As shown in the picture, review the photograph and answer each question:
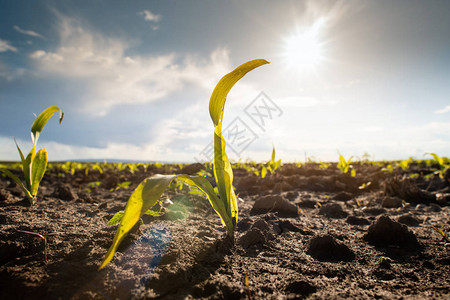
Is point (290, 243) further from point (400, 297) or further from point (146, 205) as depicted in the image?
point (146, 205)

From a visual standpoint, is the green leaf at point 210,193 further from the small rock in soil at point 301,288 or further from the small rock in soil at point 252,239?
the small rock in soil at point 301,288

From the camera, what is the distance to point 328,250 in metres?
1.35

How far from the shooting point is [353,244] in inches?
60.4

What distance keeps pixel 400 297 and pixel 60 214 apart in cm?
215

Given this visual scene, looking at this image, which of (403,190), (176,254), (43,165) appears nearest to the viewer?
(176,254)

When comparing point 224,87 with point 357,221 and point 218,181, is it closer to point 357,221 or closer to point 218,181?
point 218,181

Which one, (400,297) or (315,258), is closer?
(400,297)

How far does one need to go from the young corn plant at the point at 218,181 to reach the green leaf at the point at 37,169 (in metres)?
1.71

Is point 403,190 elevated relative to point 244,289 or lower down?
elevated

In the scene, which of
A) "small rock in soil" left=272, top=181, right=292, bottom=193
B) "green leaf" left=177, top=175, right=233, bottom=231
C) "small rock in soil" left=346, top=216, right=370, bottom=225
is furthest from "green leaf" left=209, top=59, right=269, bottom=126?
"small rock in soil" left=272, top=181, right=292, bottom=193

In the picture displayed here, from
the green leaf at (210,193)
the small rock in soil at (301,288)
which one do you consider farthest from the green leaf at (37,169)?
the small rock in soil at (301,288)

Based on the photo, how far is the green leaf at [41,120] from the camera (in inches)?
84.8

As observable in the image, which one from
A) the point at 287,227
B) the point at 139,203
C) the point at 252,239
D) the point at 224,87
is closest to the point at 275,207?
the point at 287,227

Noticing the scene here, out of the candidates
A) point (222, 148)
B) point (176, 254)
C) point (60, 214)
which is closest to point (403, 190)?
point (222, 148)
